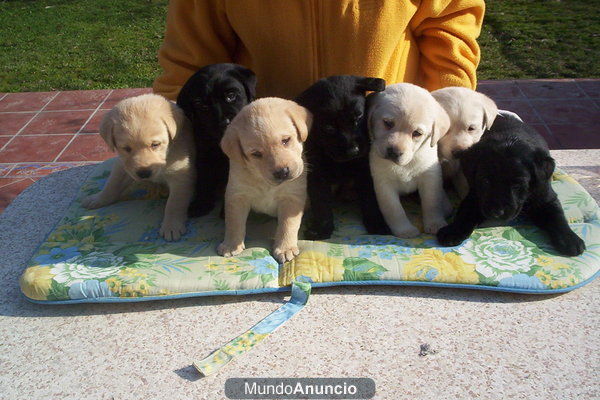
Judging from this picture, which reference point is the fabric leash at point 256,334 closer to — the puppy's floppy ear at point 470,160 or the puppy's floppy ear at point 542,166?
the puppy's floppy ear at point 470,160

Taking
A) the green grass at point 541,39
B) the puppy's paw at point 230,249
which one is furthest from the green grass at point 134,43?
the puppy's paw at point 230,249

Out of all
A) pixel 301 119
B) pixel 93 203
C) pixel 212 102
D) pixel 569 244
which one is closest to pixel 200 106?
pixel 212 102

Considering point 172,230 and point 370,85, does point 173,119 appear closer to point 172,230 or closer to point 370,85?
point 172,230

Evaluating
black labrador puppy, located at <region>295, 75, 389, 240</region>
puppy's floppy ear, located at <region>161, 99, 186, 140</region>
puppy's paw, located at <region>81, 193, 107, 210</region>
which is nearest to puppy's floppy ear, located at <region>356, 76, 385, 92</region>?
black labrador puppy, located at <region>295, 75, 389, 240</region>

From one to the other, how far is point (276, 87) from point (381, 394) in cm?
176

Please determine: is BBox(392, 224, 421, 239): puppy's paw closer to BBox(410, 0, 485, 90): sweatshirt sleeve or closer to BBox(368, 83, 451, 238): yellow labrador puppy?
BBox(368, 83, 451, 238): yellow labrador puppy

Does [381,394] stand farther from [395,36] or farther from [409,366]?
[395,36]

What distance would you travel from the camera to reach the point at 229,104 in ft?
8.05

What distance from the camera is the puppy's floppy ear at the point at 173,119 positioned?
248 centimetres

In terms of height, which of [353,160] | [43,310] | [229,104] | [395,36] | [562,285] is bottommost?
[43,310]

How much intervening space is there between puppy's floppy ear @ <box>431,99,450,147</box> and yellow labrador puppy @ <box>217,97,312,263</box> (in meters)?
0.55

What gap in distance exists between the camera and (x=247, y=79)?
99.8 inches

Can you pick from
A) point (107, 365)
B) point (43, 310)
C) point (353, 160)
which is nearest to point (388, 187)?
point (353, 160)

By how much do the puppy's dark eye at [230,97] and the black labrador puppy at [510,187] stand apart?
105cm
